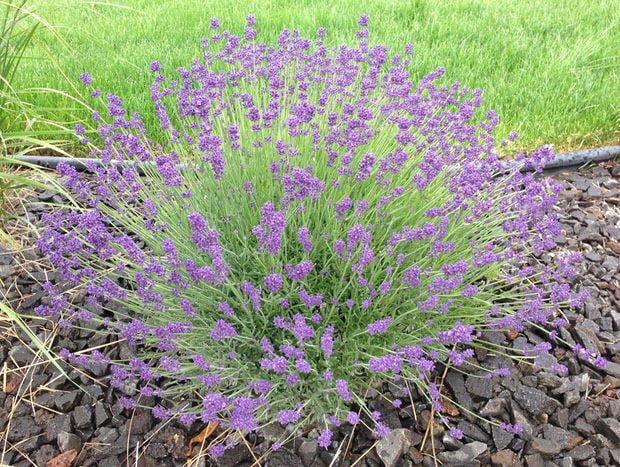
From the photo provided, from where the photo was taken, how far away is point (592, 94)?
4.25 m

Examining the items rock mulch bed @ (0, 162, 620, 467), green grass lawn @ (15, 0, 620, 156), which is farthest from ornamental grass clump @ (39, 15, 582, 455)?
green grass lawn @ (15, 0, 620, 156)

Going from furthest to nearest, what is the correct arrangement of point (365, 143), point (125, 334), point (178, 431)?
point (365, 143) → point (178, 431) → point (125, 334)

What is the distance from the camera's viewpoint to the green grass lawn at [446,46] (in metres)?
4.08

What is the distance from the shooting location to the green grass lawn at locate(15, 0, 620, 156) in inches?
161

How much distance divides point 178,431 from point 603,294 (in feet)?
6.95

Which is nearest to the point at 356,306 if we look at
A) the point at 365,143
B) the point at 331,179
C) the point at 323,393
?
the point at 323,393

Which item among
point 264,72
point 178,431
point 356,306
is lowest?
point 178,431

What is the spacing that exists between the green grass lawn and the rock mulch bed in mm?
1818

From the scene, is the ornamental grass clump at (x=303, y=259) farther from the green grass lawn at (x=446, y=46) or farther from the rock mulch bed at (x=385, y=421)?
the green grass lawn at (x=446, y=46)

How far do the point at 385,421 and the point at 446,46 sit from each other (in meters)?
3.78

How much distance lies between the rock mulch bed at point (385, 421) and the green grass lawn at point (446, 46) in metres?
1.82

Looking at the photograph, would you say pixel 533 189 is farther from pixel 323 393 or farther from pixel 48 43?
pixel 48 43

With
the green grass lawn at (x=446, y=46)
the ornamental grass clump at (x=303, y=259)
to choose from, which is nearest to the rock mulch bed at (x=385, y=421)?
the ornamental grass clump at (x=303, y=259)

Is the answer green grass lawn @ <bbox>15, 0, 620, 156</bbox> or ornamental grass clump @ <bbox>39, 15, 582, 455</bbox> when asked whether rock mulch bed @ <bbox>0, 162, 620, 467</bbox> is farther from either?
green grass lawn @ <bbox>15, 0, 620, 156</bbox>
